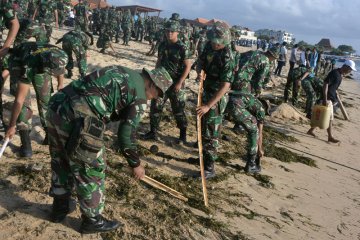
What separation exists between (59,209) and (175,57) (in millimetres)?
3255

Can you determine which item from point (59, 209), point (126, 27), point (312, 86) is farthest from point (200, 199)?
point (126, 27)

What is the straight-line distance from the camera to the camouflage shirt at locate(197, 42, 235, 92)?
14.9 ft

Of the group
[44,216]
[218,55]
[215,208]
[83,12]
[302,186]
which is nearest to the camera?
[44,216]

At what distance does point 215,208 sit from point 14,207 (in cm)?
217

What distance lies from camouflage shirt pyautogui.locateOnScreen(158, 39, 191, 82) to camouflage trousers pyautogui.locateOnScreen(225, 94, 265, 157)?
3.59 ft

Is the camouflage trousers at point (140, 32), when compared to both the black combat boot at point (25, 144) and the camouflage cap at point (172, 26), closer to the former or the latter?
the camouflage cap at point (172, 26)

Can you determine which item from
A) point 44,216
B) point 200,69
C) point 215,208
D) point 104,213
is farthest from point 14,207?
point 200,69

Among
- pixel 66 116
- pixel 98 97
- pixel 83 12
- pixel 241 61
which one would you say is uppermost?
pixel 83 12

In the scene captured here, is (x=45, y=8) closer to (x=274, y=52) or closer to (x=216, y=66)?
(x=274, y=52)

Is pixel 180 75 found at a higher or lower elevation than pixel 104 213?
higher

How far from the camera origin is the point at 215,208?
13.5ft

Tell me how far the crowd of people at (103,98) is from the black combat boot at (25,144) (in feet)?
0.04

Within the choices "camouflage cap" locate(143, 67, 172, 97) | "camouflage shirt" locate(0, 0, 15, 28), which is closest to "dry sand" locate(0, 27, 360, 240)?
"camouflage cap" locate(143, 67, 172, 97)

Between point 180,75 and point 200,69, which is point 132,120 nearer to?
point 200,69
